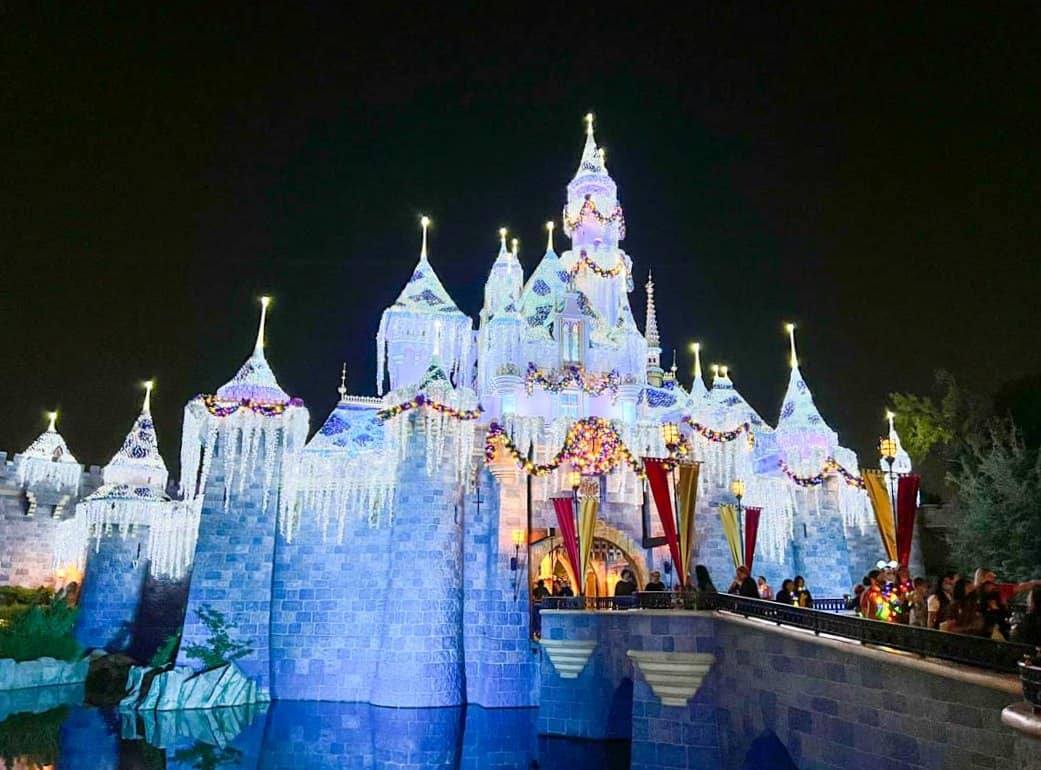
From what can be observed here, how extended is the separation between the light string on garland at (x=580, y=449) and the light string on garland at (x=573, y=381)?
1569 millimetres

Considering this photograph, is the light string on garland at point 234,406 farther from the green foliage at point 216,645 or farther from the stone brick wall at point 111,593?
the stone brick wall at point 111,593

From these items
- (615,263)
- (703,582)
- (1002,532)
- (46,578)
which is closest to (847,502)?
(1002,532)

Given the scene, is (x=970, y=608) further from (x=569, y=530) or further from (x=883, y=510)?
(x=569, y=530)

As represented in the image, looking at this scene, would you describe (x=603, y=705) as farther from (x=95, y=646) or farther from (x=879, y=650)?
(x=95, y=646)

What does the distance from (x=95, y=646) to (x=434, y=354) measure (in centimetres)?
1465

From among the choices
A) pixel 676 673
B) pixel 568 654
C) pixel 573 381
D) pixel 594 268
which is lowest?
pixel 568 654

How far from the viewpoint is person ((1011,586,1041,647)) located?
23.9 ft

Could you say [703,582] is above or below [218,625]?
above

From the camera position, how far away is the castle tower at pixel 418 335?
23453mm

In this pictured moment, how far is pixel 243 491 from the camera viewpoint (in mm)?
21391

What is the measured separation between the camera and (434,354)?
75.0 ft

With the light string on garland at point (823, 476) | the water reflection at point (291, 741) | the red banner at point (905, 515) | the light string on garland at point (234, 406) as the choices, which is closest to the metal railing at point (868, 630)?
the water reflection at point (291, 741)

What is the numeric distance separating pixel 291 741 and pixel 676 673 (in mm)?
8007

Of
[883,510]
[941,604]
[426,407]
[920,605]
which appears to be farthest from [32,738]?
[883,510]
